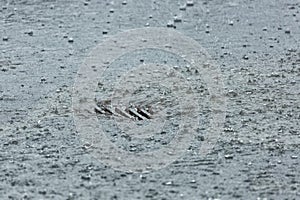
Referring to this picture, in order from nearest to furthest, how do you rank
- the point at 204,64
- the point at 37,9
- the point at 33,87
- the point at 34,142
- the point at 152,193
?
the point at 152,193
the point at 34,142
the point at 33,87
the point at 204,64
the point at 37,9

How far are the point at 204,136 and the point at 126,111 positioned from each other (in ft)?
1.73

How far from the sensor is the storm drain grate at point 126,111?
3836 mm

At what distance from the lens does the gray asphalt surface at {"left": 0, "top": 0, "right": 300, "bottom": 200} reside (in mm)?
3035

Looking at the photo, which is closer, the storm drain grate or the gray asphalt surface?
the gray asphalt surface

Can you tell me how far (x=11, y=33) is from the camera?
5336 millimetres

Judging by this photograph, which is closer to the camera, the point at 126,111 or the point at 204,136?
the point at 204,136

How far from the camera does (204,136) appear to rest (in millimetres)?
3570

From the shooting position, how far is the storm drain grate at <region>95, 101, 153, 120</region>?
3.84m

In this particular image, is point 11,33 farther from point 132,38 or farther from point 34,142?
point 34,142

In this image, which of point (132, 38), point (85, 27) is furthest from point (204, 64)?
point (85, 27)

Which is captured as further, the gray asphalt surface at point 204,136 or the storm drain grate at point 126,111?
the storm drain grate at point 126,111

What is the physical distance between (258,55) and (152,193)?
7.00 feet

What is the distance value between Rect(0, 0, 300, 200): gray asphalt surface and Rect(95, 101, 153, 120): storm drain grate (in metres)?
0.17

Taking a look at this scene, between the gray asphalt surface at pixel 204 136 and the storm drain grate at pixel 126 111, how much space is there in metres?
0.17
